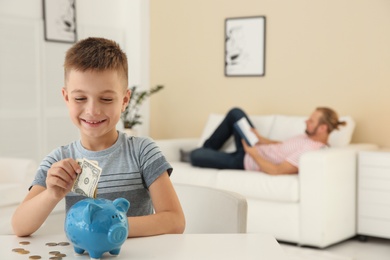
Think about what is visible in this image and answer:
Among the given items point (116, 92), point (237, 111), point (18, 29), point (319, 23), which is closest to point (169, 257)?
point (116, 92)

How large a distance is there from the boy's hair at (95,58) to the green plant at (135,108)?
4553 millimetres

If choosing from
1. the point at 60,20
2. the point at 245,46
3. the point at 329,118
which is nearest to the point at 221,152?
the point at 329,118

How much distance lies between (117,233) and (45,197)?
0.89 feet

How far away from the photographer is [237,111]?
5125mm

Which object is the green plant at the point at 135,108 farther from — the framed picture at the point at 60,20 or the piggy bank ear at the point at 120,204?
the piggy bank ear at the point at 120,204

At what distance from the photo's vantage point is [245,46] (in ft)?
18.6

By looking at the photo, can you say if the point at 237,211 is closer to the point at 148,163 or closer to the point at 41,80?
the point at 148,163

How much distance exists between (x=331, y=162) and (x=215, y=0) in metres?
2.42

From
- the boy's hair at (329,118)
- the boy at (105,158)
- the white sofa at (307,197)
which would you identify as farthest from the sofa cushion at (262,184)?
the boy at (105,158)

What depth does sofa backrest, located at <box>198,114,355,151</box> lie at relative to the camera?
15.6 feet

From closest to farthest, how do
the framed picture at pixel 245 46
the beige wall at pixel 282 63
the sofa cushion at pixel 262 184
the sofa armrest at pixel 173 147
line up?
1. the sofa cushion at pixel 262 184
2. the beige wall at pixel 282 63
3. the sofa armrest at pixel 173 147
4. the framed picture at pixel 245 46

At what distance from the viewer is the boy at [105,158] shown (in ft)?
4.27

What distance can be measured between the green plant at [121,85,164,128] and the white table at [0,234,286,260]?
473 centimetres

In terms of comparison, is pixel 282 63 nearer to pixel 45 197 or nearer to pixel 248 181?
pixel 248 181
